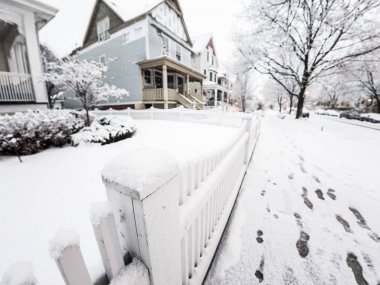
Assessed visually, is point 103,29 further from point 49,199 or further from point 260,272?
point 260,272

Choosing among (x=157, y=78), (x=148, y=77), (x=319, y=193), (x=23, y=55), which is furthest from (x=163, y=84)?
(x=319, y=193)

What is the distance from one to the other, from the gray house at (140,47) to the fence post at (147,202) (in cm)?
1211

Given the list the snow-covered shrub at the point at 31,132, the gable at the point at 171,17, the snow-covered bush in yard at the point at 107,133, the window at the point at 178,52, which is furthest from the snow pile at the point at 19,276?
the window at the point at 178,52

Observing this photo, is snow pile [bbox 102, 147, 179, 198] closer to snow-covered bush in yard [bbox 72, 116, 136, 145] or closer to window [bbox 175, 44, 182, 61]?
snow-covered bush in yard [bbox 72, 116, 136, 145]

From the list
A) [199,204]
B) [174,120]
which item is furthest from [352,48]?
[199,204]

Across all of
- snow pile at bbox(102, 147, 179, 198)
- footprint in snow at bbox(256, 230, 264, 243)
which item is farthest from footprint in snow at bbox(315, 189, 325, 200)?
snow pile at bbox(102, 147, 179, 198)

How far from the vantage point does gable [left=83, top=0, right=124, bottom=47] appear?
557 inches

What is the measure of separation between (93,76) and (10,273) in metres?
8.68

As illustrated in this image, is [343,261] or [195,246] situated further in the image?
[343,261]

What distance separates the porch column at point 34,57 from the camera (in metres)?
7.34

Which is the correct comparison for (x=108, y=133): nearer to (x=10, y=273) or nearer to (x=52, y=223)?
(x=52, y=223)

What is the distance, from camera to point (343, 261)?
189 cm

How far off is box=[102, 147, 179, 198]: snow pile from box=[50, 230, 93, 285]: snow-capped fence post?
0.25 m

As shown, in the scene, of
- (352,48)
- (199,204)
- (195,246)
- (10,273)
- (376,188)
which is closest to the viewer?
(10,273)
